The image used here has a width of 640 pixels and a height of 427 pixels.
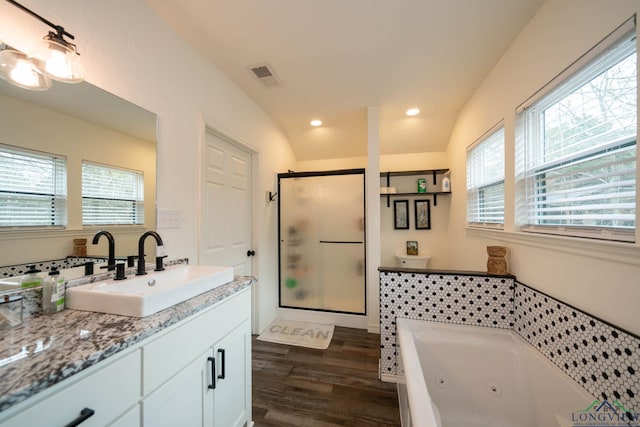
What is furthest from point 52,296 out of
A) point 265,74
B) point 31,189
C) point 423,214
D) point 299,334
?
point 423,214

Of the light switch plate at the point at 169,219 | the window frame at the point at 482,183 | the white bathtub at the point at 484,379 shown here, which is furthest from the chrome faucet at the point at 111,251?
the window frame at the point at 482,183

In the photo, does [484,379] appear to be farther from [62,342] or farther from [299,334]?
[62,342]

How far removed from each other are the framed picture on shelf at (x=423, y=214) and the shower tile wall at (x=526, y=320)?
66.5 inches

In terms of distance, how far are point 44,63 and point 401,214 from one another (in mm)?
3458

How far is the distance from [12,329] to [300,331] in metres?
2.27

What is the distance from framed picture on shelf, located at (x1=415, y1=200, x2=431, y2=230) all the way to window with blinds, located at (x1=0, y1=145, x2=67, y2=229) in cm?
344

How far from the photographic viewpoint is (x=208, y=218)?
2.08 m

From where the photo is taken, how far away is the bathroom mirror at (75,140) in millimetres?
934

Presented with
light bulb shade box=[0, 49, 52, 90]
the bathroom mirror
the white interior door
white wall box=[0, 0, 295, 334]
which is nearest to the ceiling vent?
white wall box=[0, 0, 295, 334]

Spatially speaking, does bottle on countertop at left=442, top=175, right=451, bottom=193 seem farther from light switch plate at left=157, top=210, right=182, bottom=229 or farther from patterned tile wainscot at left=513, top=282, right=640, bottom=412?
light switch plate at left=157, top=210, right=182, bottom=229

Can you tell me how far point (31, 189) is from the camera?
97 cm

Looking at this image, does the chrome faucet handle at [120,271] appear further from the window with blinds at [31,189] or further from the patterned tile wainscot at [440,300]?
the patterned tile wainscot at [440,300]

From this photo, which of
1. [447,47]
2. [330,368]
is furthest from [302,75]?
[330,368]

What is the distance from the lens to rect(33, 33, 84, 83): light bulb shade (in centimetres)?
97
